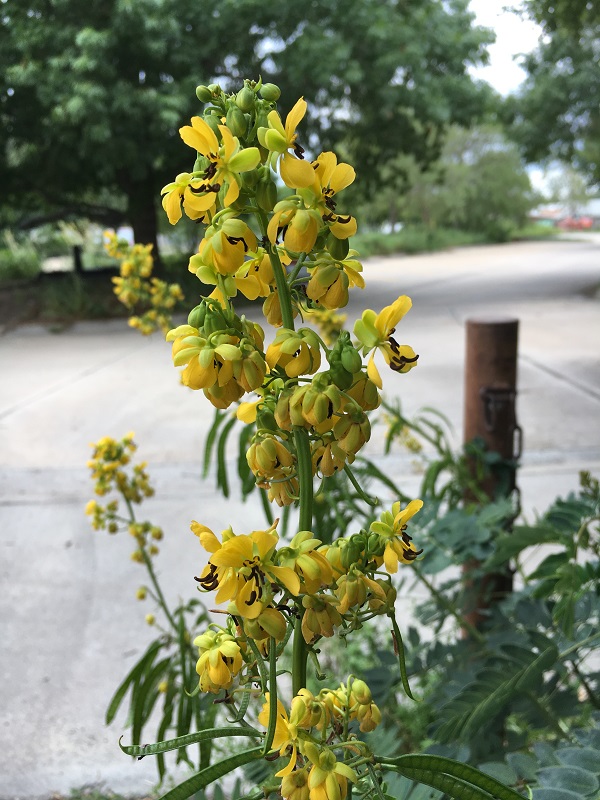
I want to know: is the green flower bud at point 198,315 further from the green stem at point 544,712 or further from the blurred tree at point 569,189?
the blurred tree at point 569,189

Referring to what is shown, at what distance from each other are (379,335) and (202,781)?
0.92ft

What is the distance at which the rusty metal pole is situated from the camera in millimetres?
1511

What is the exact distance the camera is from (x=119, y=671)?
2152 mm

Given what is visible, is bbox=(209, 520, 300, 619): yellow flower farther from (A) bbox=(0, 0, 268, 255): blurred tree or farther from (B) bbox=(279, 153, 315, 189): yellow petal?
(A) bbox=(0, 0, 268, 255): blurred tree

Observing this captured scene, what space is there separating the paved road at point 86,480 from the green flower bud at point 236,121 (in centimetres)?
167

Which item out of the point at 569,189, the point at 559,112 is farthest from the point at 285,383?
the point at 569,189

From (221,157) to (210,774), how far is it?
35cm

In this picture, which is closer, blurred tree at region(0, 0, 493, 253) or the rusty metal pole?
the rusty metal pole

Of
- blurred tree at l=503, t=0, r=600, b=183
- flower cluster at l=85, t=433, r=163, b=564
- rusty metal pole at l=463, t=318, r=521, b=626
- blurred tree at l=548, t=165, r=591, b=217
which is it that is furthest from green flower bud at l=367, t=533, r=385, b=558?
blurred tree at l=548, t=165, r=591, b=217

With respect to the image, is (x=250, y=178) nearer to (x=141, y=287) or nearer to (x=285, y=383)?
(x=285, y=383)

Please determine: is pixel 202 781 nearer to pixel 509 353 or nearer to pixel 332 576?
pixel 332 576

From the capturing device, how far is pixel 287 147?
42 centimetres

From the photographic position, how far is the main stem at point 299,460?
44 centimetres

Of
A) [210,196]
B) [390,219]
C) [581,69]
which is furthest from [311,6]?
[390,219]
